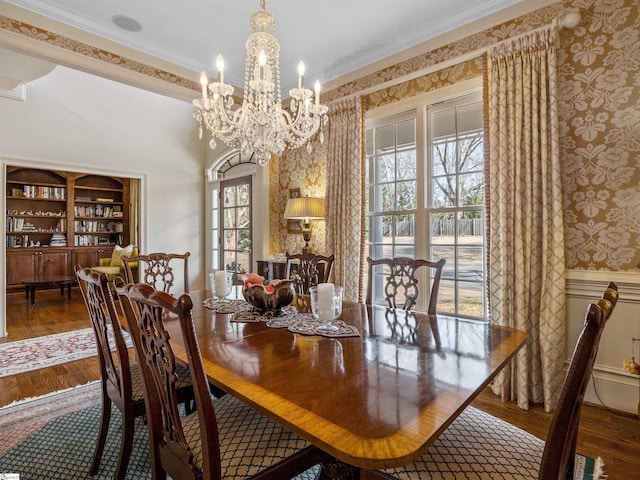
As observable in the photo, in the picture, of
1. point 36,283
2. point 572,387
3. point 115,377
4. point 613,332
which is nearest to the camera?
point 572,387

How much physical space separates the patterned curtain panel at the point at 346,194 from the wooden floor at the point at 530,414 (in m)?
1.54

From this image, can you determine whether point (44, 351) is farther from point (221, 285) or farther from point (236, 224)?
point (236, 224)

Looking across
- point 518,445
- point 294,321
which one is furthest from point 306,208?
point 518,445

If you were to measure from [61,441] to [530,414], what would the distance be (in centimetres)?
291

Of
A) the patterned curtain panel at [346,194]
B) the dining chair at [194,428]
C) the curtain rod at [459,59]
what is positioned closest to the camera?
the dining chair at [194,428]

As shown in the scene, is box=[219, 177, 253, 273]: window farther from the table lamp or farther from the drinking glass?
the drinking glass

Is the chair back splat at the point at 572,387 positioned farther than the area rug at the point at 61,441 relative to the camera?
No

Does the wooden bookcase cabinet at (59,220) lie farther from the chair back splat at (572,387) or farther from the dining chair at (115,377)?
the chair back splat at (572,387)

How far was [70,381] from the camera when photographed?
2801mm

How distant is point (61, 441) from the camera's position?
1986 millimetres

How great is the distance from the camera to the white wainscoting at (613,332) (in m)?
2.14

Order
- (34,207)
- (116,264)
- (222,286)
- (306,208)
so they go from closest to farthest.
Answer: (222,286) < (306,208) < (116,264) < (34,207)

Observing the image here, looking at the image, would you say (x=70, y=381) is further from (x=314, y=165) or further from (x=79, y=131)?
(x=79, y=131)

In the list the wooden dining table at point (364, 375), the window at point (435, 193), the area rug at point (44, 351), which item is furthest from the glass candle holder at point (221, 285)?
the area rug at point (44, 351)
